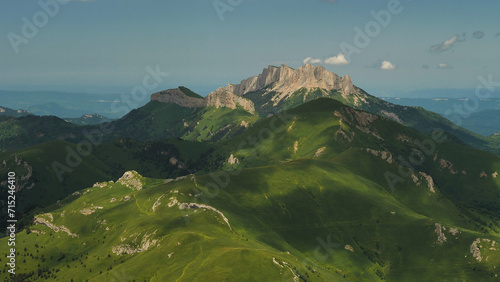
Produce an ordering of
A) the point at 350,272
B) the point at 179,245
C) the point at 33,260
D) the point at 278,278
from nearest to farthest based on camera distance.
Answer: the point at 278,278
the point at 179,245
the point at 33,260
the point at 350,272

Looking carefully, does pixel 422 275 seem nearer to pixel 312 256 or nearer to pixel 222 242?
pixel 312 256

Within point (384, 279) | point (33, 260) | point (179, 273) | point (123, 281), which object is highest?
point (179, 273)

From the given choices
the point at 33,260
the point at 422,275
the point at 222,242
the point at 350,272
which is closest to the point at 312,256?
the point at 350,272

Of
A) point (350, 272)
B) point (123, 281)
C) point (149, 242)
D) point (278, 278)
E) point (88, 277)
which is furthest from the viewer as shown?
point (350, 272)

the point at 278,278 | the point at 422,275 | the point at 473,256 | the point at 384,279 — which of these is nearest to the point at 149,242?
the point at 278,278

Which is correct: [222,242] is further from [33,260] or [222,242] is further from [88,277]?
[33,260]

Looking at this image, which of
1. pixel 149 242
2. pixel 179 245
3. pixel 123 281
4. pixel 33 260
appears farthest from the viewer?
pixel 33 260

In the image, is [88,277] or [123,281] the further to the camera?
[88,277]

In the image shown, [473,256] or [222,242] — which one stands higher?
[222,242]

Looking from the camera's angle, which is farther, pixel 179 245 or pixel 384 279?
pixel 384 279
